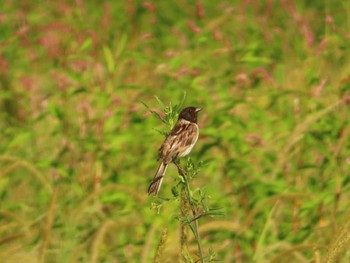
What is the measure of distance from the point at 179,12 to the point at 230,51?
17.7 feet

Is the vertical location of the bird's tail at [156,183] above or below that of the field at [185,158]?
above

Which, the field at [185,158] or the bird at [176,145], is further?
the field at [185,158]

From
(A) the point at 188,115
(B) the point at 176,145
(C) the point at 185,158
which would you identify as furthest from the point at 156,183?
(C) the point at 185,158

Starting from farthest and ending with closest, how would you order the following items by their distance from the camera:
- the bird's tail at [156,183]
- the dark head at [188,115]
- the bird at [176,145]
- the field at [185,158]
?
the field at [185,158]
the dark head at [188,115]
the bird at [176,145]
the bird's tail at [156,183]

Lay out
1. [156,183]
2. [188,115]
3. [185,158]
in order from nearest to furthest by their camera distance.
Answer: [156,183] < [188,115] < [185,158]

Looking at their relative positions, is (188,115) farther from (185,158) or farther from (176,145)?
(185,158)

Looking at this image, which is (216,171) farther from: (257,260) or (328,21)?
(257,260)

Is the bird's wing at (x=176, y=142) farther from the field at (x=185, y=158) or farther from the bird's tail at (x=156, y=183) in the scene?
the field at (x=185, y=158)

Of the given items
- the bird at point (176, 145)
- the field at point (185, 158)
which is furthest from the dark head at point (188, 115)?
the field at point (185, 158)

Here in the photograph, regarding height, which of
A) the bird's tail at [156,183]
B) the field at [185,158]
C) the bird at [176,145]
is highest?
the bird at [176,145]

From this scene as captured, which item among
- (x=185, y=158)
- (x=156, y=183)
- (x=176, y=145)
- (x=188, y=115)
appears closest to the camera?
(x=156, y=183)

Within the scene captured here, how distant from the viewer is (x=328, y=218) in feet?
19.0

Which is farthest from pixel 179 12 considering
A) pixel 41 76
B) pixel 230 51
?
pixel 230 51

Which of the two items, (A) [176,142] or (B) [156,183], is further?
(A) [176,142]
